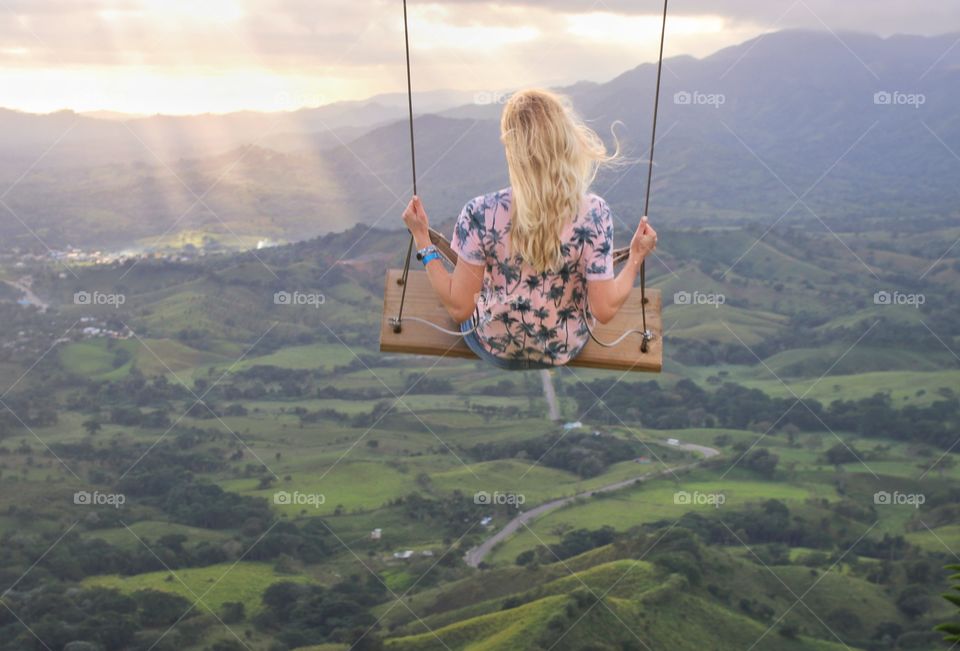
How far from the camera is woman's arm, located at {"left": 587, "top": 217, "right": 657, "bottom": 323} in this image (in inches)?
145

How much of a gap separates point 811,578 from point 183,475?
2702cm

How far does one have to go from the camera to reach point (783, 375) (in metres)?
61.2

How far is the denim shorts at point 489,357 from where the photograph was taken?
406 centimetres

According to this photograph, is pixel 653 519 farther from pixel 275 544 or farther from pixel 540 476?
pixel 275 544

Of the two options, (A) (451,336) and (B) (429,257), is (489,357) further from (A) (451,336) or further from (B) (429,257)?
(B) (429,257)
